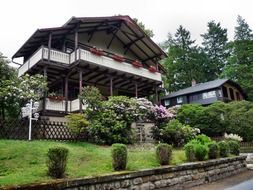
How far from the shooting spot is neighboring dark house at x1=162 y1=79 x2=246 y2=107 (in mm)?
35188

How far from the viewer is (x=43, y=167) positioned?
6812mm

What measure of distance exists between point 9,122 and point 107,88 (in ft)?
41.0

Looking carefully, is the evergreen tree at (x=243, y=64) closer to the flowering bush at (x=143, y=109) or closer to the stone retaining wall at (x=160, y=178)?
the flowering bush at (x=143, y=109)

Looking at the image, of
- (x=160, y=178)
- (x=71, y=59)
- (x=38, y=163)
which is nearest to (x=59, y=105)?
(x=71, y=59)

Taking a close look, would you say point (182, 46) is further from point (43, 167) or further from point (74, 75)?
point (43, 167)

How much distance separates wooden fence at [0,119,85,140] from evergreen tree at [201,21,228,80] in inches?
1611

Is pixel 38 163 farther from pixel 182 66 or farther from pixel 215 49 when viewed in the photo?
Answer: pixel 215 49

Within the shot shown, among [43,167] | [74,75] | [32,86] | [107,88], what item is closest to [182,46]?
[107,88]

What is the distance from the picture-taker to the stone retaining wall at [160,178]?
5.76 metres

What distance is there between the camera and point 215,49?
2013 inches

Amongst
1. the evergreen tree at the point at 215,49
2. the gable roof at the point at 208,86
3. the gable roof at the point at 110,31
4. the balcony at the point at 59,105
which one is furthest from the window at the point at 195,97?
the balcony at the point at 59,105

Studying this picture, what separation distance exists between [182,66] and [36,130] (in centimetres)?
3750

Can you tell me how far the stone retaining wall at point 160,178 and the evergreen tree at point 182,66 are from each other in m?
33.6

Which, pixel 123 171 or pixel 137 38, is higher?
pixel 137 38
